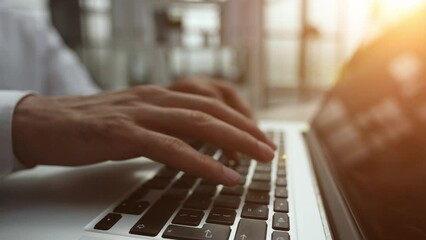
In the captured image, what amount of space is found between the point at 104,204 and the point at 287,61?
9.35ft

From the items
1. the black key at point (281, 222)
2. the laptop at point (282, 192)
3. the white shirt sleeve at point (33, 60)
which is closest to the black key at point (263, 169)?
the laptop at point (282, 192)

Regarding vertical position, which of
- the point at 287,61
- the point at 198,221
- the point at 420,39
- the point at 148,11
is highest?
the point at 148,11

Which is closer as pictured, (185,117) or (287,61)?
(185,117)

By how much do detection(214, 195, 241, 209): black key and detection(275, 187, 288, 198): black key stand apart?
33 mm

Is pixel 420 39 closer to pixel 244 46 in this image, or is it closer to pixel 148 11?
pixel 244 46

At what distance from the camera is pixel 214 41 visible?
2758 mm

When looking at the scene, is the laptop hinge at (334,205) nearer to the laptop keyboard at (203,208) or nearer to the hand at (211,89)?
the laptop keyboard at (203,208)

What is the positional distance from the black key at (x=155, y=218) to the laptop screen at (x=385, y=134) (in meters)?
0.12

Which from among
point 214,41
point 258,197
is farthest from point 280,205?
point 214,41

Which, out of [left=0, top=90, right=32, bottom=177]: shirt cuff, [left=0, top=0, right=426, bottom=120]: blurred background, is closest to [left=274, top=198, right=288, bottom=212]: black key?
[left=0, top=90, right=32, bottom=177]: shirt cuff

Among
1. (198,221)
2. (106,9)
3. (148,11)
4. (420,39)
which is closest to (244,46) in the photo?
(148,11)

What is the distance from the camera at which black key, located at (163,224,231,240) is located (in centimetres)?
22

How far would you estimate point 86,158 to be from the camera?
0.32m

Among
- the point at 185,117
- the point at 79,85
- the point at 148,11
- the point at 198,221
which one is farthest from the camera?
the point at 148,11
